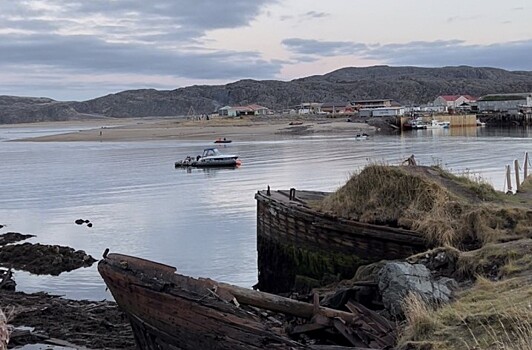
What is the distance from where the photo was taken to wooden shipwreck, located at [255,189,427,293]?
15.2 m

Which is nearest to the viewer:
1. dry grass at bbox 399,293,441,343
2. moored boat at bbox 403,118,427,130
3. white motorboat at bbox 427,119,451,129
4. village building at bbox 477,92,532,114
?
dry grass at bbox 399,293,441,343

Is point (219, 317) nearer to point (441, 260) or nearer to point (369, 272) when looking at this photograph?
point (369, 272)

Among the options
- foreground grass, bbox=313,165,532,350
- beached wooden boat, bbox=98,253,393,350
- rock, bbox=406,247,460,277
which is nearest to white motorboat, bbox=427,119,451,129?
foreground grass, bbox=313,165,532,350

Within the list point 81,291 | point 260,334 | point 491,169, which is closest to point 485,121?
point 491,169

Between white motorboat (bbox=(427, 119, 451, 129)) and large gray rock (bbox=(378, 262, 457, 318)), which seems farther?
white motorboat (bbox=(427, 119, 451, 129))

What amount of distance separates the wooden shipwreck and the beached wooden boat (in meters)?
5.50

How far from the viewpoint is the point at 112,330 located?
14961 millimetres

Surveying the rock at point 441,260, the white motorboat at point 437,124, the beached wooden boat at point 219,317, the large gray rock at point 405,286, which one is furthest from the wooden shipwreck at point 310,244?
the white motorboat at point 437,124

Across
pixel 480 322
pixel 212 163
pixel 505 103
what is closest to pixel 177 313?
pixel 480 322

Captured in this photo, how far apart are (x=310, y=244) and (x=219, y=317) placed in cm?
852

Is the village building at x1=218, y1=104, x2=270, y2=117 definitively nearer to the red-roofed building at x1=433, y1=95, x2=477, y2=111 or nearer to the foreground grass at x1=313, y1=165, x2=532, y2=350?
the red-roofed building at x1=433, y1=95, x2=477, y2=111

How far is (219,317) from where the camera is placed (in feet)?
29.7

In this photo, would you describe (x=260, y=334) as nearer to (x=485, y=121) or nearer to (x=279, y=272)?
(x=279, y=272)

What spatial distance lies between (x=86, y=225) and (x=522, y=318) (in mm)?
24240
